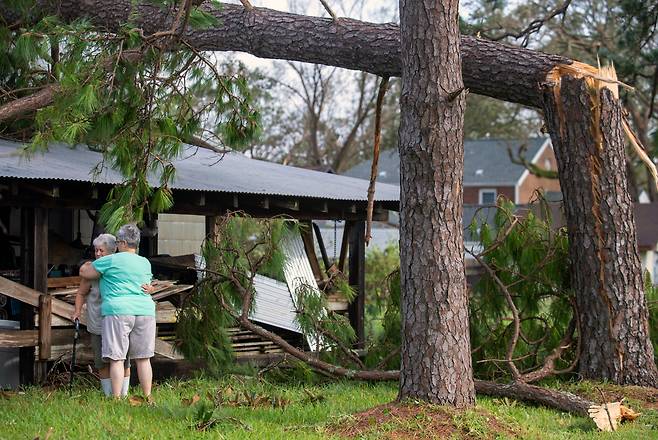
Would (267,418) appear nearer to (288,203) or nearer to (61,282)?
(61,282)

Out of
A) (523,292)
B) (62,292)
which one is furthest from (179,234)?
(523,292)

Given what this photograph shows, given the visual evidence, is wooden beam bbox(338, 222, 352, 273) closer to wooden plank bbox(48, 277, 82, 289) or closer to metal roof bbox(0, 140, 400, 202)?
metal roof bbox(0, 140, 400, 202)

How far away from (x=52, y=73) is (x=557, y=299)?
5.78 m

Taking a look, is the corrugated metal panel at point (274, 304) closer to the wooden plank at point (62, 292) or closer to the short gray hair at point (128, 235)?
the wooden plank at point (62, 292)

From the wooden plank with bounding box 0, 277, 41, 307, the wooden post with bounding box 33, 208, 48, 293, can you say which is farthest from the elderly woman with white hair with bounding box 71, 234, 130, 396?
the wooden post with bounding box 33, 208, 48, 293

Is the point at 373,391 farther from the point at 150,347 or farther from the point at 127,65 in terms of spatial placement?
the point at 127,65

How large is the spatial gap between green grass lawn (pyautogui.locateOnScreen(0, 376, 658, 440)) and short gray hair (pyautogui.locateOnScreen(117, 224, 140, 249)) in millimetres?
1301

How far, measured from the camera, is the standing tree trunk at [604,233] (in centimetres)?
884

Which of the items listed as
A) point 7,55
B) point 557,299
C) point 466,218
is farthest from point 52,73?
point 466,218

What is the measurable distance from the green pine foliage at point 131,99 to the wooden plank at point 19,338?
5.34 feet

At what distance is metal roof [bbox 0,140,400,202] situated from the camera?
894 centimetres

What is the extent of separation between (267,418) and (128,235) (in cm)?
201

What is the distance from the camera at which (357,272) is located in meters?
12.1

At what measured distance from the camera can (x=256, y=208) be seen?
11.1m
